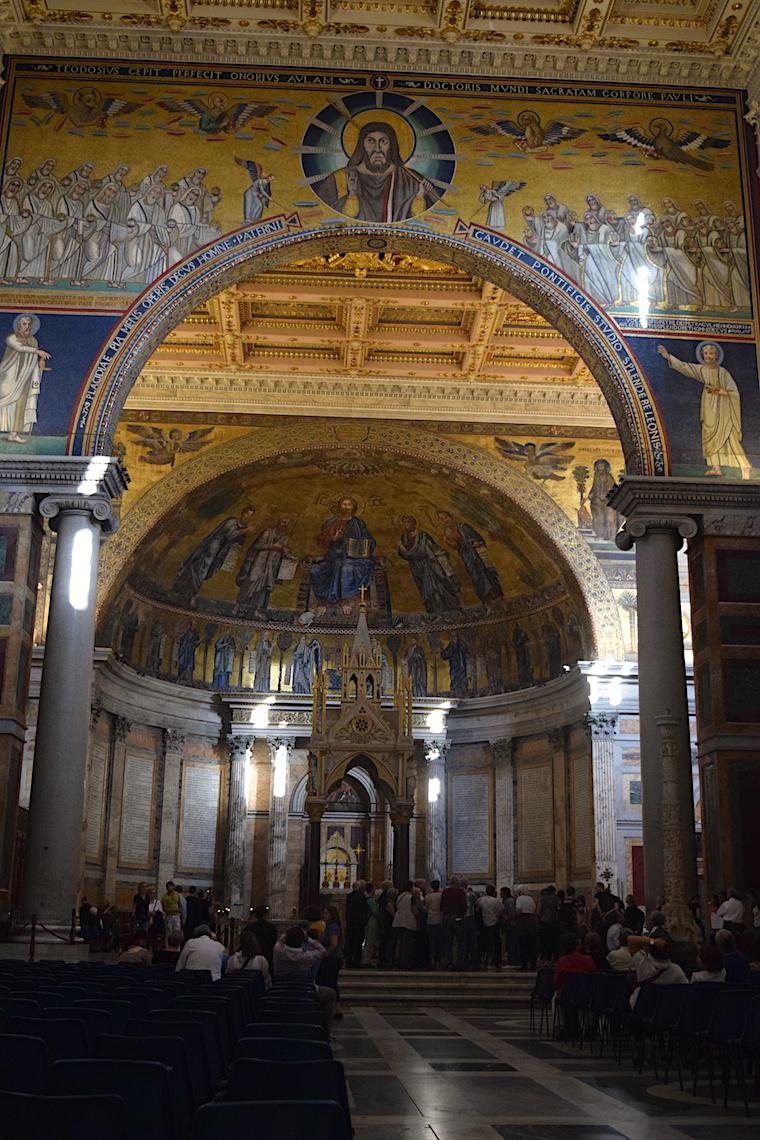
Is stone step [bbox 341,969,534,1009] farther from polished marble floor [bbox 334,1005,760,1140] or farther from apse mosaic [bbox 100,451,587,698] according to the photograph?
apse mosaic [bbox 100,451,587,698]

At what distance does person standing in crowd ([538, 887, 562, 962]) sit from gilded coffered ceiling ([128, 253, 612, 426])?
10.2 meters

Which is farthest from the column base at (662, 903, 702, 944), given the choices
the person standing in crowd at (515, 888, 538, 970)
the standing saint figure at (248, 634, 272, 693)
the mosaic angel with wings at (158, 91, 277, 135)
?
the standing saint figure at (248, 634, 272, 693)

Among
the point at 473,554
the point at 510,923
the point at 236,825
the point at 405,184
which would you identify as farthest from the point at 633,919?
the point at 236,825

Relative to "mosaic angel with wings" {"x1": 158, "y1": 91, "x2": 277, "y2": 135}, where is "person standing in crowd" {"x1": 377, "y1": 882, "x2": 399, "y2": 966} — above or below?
below

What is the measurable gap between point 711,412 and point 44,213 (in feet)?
33.7

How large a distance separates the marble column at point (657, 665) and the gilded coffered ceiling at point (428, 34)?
7.07 m

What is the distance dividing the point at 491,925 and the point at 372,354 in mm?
11926

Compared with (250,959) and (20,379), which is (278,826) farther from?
(250,959)

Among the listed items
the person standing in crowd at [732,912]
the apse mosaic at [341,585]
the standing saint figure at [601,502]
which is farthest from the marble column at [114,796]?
the person standing in crowd at [732,912]

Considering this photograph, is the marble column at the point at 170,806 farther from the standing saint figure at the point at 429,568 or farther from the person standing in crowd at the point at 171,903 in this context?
the person standing in crowd at the point at 171,903

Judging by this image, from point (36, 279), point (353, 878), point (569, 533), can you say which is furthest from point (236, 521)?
point (36, 279)

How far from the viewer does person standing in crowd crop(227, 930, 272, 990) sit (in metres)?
11.7

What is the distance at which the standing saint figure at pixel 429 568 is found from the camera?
30641 millimetres

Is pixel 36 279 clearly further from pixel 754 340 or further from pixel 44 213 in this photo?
pixel 754 340
